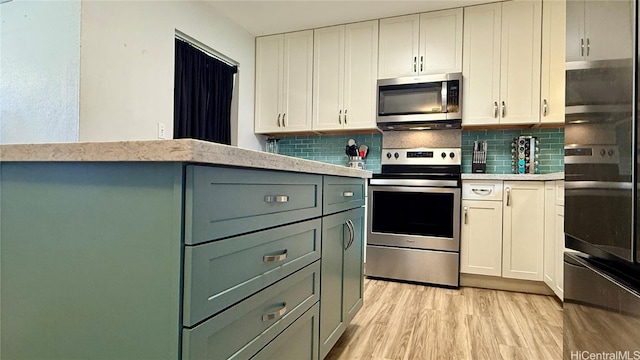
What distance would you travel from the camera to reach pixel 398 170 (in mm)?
3486

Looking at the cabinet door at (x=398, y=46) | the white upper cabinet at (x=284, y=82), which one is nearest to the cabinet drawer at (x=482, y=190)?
the cabinet door at (x=398, y=46)

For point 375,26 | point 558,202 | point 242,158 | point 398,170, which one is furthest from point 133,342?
point 375,26

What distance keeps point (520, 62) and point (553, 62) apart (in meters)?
0.24

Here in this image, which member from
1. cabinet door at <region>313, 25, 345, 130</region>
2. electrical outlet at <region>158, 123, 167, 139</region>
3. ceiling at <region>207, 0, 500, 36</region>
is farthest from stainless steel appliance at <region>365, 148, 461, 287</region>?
electrical outlet at <region>158, 123, 167, 139</region>

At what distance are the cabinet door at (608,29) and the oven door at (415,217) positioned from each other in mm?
2014

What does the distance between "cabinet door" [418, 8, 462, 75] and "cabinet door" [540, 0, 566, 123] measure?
662mm

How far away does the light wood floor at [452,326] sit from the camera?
1.73 m

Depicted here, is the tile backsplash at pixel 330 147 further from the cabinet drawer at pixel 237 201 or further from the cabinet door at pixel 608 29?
the cabinet door at pixel 608 29

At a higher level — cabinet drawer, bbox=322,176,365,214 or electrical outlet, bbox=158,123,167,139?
electrical outlet, bbox=158,123,167,139

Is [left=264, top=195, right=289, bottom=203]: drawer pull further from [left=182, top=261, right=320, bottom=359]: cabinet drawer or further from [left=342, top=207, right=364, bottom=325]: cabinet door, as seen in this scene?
[left=342, top=207, right=364, bottom=325]: cabinet door

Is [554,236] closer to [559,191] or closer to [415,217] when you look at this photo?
[559,191]

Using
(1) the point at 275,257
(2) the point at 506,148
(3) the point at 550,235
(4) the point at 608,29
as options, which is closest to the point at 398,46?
(2) the point at 506,148

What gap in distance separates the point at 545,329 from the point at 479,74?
6.80ft

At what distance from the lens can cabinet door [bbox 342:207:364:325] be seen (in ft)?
5.58
